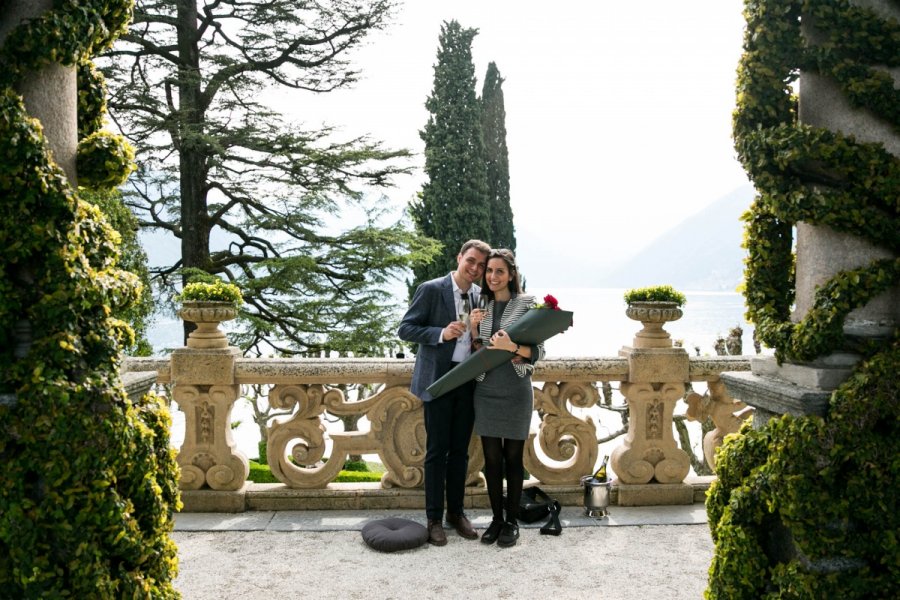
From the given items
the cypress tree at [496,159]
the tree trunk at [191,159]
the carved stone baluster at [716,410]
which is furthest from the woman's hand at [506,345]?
the cypress tree at [496,159]

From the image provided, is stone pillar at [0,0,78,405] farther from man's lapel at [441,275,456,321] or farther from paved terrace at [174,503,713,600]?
man's lapel at [441,275,456,321]

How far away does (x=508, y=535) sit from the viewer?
4.41m

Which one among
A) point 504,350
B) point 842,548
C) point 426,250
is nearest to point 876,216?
point 842,548

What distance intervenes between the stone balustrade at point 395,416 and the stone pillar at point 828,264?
7.37ft

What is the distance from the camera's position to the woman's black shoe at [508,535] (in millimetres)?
4367

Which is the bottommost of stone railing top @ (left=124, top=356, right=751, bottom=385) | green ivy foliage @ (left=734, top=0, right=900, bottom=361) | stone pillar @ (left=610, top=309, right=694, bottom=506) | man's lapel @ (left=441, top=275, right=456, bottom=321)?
stone pillar @ (left=610, top=309, right=694, bottom=506)

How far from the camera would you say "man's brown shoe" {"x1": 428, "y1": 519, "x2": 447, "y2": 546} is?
4387 millimetres

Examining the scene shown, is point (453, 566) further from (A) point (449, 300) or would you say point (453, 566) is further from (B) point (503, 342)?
(A) point (449, 300)

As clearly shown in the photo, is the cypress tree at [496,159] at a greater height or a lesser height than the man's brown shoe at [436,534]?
greater

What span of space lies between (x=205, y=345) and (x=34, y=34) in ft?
9.65

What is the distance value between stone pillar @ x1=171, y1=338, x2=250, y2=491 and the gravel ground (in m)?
0.51

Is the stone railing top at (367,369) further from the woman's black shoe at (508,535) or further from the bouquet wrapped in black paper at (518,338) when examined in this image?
the woman's black shoe at (508,535)

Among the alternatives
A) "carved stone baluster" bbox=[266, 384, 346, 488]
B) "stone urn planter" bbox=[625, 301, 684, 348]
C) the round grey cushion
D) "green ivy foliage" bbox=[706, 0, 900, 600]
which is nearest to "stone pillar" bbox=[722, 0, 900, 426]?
"green ivy foliage" bbox=[706, 0, 900, 600]

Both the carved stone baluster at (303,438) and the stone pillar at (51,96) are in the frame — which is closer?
the stone pillar at (51,96)
